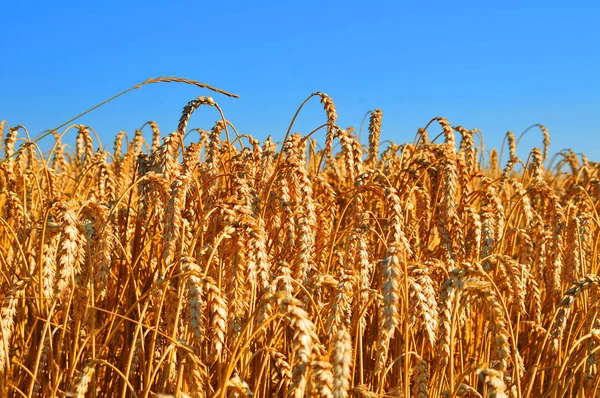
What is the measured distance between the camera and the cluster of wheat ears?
1.59 metres

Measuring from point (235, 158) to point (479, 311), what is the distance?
4.27ft

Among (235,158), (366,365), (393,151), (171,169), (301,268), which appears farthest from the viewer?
(393,151)

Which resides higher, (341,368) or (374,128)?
(374,128)

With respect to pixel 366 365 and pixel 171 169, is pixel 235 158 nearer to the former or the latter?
pixel 171 169

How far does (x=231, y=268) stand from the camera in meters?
1.74

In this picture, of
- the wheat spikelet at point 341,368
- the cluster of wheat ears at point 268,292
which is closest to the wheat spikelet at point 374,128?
the cluster of wheat ears at point 268,292

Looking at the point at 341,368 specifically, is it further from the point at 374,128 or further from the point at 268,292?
the point at 374,128

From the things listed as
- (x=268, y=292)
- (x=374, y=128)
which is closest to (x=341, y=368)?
(x=268, y=292)

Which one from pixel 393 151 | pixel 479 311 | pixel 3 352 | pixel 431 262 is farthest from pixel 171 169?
pixel 393 151

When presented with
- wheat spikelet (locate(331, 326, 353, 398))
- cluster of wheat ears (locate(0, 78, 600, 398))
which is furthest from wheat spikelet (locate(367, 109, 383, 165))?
wheat spikelet (locate(331, 326, 353, 398))

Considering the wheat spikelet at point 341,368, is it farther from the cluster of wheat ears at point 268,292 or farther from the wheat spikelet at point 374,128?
the wheat spikelet at point 374,128

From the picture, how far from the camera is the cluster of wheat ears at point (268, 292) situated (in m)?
1.59

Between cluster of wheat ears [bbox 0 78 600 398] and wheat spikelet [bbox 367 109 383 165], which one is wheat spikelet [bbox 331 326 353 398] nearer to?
cluster of wheat ears [bbox 0 78 600 398]

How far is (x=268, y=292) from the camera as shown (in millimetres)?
1646
